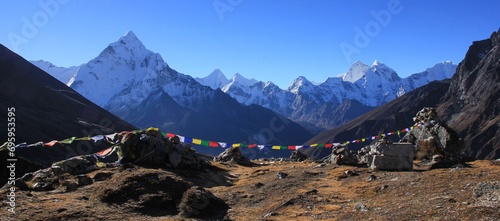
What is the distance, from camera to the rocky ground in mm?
8586

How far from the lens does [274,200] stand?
12398 mm

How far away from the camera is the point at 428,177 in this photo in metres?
12.3

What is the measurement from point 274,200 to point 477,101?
177 metres

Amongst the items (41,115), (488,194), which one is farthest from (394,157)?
(41,115)

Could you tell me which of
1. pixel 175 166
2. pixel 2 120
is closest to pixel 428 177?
pixel 175 166

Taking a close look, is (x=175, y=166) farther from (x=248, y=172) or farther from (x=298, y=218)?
(x=298, y=218)

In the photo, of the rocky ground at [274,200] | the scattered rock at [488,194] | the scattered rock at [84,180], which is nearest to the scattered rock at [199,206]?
the rocky ground at [274,200]

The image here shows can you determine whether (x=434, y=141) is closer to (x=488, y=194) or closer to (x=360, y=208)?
(x=360, y=208)

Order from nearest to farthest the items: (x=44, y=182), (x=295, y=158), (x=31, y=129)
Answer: (x=44, y=182), (x=295, y=158), (x=31, y=129)

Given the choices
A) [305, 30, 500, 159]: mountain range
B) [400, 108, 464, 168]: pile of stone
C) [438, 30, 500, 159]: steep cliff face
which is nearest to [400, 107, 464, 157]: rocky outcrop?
[400, 108, 464, 168]: pile of stone

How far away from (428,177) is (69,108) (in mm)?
116756

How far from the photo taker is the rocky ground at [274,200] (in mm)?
8586

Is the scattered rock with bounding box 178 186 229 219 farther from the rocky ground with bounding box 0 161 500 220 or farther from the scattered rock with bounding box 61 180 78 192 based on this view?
the scattered rock with bounding box 61 180 78 192

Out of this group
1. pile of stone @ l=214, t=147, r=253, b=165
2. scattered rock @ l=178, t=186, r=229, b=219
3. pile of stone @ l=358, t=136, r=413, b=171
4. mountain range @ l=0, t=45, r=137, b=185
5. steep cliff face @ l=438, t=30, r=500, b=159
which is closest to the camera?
scattered rock @ l=178, t=186, r=229, b=219
